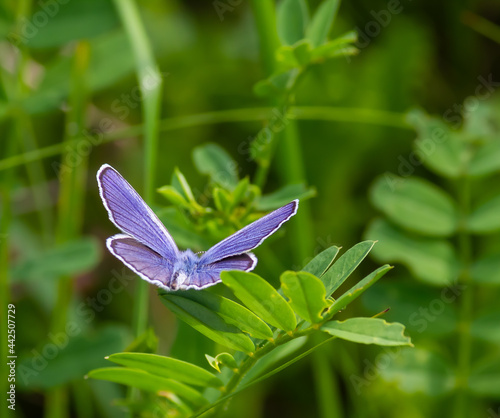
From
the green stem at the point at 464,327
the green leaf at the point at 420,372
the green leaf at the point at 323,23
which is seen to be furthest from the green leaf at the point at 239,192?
the green stem at the point at 464,327

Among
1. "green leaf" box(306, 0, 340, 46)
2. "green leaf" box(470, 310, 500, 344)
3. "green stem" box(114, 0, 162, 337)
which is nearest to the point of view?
"green leaf" box(306, 0, 340, 46)

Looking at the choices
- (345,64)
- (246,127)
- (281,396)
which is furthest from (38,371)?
(345,64)

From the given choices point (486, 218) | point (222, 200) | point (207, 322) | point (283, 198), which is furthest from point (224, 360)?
point (486, 218)

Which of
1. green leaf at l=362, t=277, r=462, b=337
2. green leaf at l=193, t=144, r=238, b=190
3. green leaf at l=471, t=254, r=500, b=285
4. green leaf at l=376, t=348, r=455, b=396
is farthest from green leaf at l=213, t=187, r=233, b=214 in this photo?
green leaf at l=471, t=254, r=500, b=285

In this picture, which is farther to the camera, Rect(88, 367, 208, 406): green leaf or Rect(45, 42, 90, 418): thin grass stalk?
Rect(45, 42, 90, 418): thin grass stalk

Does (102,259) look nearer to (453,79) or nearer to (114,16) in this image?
(114,16)

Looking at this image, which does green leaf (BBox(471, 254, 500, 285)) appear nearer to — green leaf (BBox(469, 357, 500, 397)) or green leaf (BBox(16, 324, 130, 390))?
green leaf (BBox(469, 357, 500, 397))

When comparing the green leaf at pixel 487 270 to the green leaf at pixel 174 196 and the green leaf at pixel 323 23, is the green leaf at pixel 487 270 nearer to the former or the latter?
the green leaf at pixel 323 23
